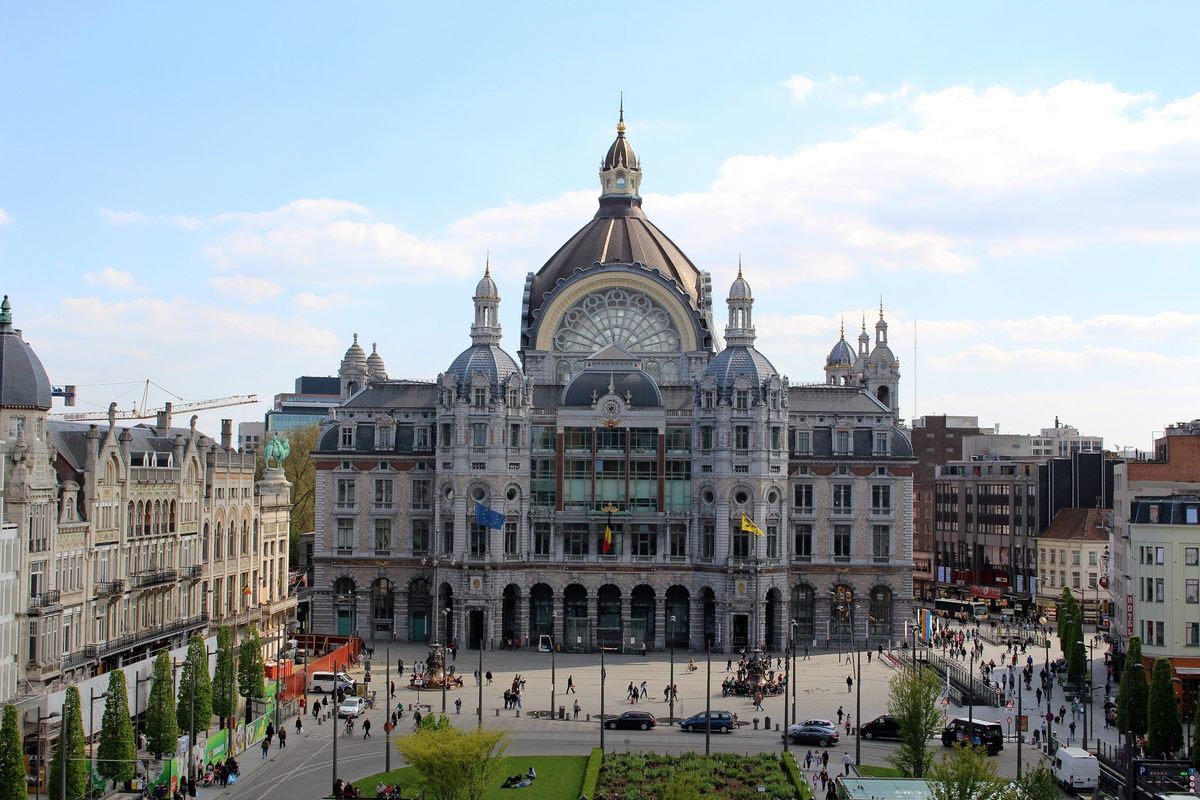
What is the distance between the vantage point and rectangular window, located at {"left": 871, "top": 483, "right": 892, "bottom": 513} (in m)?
136

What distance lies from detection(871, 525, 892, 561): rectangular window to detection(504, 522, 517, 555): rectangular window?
96.0 feet

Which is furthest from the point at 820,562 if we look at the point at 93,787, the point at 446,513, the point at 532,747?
the point at 93,787

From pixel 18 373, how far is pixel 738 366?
61.0 m

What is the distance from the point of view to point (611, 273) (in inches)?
5669

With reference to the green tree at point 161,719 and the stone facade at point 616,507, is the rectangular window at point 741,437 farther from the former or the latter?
the green tree at point 161,719

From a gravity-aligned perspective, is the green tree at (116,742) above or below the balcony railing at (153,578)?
below

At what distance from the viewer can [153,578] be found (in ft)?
326

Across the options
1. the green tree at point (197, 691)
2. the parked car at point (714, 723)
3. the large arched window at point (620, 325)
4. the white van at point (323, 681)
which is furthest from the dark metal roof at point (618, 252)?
the green tree at point (197, 691)

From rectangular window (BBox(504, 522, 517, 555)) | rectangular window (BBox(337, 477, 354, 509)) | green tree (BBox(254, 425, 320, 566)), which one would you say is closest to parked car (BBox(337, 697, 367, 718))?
rectangular window (BBox(504, 522, 517, 555))

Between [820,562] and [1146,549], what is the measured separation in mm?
34955

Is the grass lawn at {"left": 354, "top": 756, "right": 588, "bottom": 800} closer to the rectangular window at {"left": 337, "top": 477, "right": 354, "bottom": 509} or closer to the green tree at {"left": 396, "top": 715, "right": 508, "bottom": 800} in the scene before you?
the green tree at {"left": 396, "top": 715, "right": 508, "bottom": 800}

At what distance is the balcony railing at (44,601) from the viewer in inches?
3260

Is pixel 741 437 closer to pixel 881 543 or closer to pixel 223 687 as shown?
pixel 881 543

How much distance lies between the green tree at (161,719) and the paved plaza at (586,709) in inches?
118
